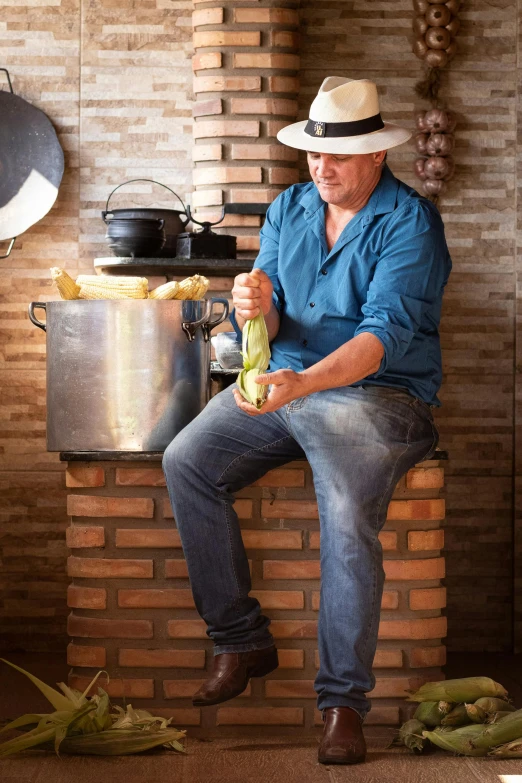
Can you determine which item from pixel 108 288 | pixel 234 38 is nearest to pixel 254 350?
pixel 108 288

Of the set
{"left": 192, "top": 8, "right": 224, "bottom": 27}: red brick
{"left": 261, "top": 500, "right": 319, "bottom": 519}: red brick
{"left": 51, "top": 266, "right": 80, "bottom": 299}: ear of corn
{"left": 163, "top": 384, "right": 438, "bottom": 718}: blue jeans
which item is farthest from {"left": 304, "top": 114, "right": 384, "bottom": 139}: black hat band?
{"left": 192, "top": 8, "right": 224, "bottom": 27}: red brick

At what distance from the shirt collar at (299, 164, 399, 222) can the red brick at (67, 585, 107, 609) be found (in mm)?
1296

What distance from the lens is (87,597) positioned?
3002 mm

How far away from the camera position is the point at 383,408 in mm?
2652

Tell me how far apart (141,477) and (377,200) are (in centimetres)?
108

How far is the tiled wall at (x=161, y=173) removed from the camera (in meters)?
4.24

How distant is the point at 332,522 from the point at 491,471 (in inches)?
77.3

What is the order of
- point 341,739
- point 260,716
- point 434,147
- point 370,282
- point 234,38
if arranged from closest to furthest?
point 341,739
point 370,282
point 260,716
point 234,38
point 434,147

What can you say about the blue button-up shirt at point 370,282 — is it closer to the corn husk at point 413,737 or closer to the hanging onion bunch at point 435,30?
the corn husk at point 413,737

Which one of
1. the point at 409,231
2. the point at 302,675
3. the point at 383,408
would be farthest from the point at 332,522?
the point at 409,231

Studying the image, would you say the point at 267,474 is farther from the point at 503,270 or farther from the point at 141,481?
the point at 503,270

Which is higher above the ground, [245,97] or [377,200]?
[245,97]

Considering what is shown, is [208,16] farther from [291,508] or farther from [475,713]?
[475,713]

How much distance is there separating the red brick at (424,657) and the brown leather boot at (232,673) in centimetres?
42
